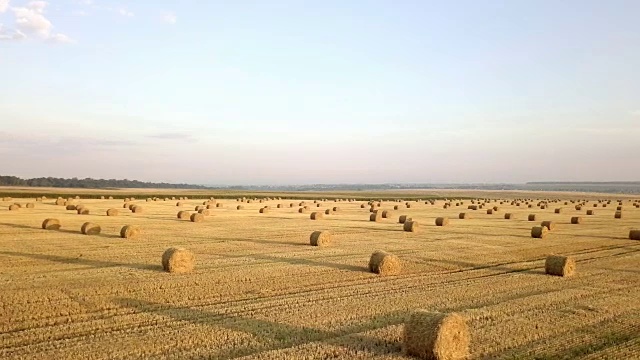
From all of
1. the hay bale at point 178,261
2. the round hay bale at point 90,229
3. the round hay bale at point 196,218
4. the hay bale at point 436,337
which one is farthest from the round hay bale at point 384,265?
the round hay bale at point 196,218

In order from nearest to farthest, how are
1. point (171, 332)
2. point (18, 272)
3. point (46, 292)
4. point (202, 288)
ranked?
point (171, 332) → point (46, 292) → point (202, 288) → point (18, 272)

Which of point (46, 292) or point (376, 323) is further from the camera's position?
point (46, 292)

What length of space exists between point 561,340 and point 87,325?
9.04m

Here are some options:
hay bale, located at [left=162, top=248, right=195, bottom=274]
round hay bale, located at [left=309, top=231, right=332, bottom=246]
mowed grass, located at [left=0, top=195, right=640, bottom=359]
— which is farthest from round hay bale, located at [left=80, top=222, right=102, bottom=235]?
hay bale, located at [left=162, top=248, right=195, bottom=274]

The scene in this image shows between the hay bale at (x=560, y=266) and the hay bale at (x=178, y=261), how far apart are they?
37.4 feet

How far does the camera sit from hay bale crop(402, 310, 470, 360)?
902cm

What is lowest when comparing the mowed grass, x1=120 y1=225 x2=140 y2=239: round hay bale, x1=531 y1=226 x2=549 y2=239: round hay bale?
the mowed grass

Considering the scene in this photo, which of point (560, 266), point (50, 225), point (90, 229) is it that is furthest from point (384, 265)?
point (50, 225)

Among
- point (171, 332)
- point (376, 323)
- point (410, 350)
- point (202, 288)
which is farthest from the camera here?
point (202, 288)

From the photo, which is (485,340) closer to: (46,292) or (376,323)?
(376,323)

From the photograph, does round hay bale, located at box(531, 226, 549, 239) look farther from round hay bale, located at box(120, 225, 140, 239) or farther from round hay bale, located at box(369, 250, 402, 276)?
round hay bale, located at box(120, 225, 140, 239)

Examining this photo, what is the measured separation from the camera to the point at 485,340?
10.1 metres

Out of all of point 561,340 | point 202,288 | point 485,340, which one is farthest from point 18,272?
point 561,340

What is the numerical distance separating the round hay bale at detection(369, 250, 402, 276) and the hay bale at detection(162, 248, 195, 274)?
567 centimetres
